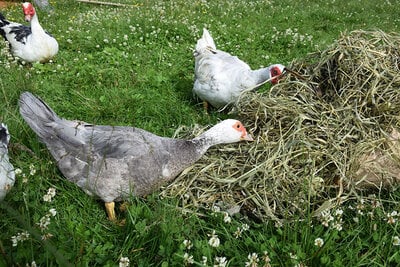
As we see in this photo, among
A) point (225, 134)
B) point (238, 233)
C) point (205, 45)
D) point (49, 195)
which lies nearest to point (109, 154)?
point (49, 195)

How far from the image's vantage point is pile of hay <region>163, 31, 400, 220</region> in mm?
3104

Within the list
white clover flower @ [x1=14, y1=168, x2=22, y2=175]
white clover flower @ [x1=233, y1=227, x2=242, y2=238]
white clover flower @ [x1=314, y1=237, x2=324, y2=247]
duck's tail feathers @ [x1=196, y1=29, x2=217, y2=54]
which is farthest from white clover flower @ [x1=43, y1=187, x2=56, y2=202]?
duck's tail feathers @ [x1=196, y1=29, x2=217, y2=54]

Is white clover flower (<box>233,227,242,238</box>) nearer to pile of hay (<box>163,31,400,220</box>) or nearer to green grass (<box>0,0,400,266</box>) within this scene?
green grass (<box>0,0,400,266</box>)

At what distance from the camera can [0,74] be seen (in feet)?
16.4

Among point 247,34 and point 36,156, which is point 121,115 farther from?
point 247,34

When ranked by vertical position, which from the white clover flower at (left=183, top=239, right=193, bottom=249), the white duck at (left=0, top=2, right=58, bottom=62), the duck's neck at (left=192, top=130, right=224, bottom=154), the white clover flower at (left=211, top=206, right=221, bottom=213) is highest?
the white clover flower at (left=183, top=239, right=193, bottom=249)

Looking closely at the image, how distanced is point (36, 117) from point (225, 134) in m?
1.64

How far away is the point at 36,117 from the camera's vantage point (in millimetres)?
3279

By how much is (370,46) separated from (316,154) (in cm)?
144

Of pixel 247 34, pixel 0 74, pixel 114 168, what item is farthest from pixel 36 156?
pixel 247 34

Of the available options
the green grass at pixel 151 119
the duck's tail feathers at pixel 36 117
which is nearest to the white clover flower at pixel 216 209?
the green grass at pixel 151 119

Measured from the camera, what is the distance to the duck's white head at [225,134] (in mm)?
3574

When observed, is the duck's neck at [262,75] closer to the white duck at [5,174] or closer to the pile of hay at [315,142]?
the pile of hay at [315,142]

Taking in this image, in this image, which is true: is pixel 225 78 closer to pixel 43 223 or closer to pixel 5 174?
pixel 5 174
